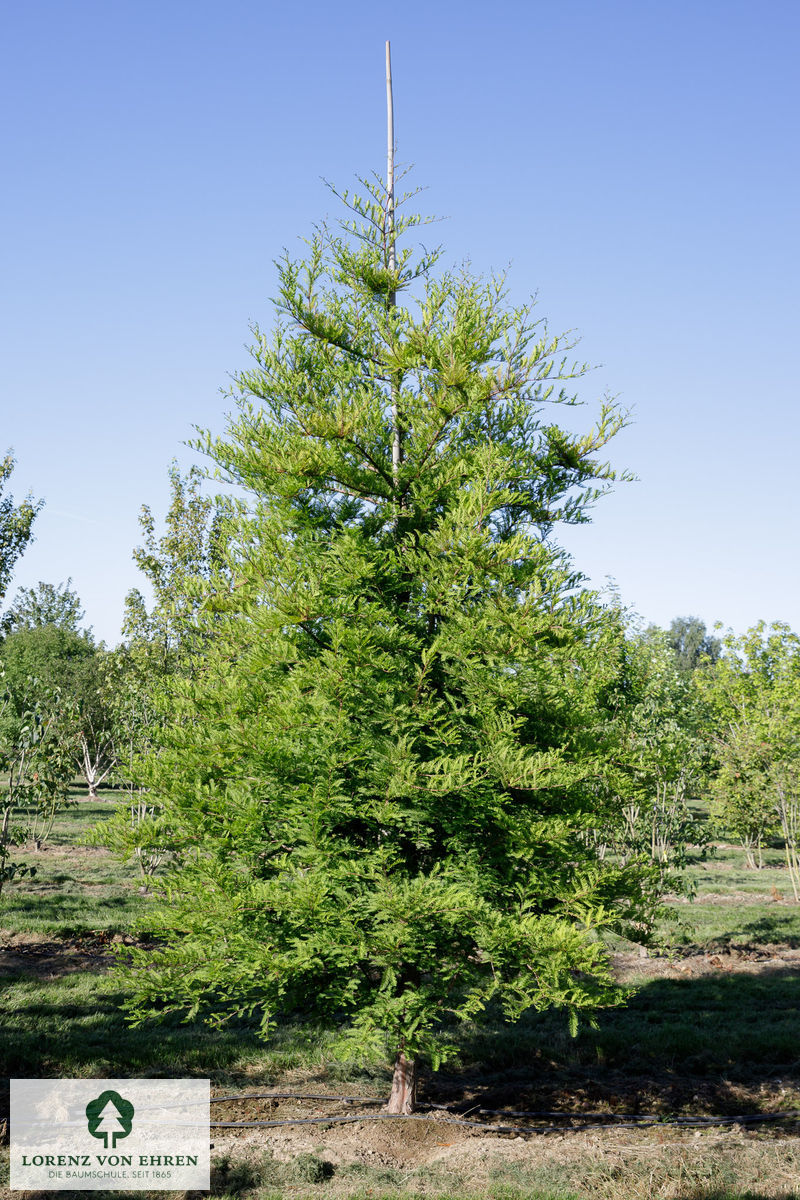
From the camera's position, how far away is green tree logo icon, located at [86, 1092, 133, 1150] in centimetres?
744

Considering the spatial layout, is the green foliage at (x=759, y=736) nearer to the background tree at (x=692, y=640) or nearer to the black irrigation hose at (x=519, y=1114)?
the black irrigation hose at (x=519, y=1114)

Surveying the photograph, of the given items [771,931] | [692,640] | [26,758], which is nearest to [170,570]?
[26,758]

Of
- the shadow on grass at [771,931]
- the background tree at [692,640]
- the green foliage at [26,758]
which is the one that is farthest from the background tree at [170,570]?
the background tree at [692,640]

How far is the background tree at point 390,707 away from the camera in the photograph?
623cm

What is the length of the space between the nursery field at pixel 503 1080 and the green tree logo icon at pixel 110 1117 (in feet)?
2.55

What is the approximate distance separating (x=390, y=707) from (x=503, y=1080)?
5.86 metres

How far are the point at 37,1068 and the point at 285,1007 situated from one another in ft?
11.8

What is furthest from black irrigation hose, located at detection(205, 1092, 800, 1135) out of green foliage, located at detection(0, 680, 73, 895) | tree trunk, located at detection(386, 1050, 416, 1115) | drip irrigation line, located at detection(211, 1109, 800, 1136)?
green foliage, located at detection(0, 680, 73, 895)

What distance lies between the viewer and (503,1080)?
9.70 m

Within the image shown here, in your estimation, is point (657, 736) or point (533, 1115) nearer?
point (533, 1115)

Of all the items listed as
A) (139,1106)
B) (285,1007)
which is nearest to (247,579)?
(285,1007)

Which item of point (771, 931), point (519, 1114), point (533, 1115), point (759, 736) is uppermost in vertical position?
point (759, 736)

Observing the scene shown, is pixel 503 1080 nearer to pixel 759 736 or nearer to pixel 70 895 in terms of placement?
pixel 70 895

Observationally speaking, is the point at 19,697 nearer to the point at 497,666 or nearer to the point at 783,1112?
the point at 497,666
